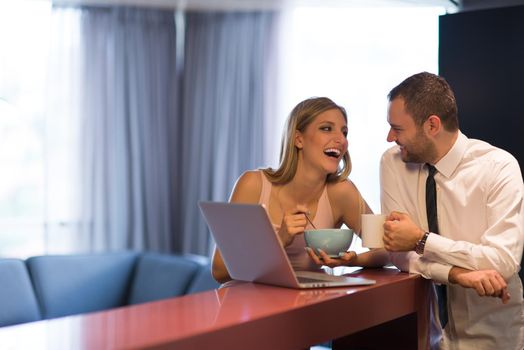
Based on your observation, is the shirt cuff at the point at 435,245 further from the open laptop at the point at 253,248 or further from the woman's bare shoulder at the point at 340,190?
the woman's bare shoulder at the point at 340,190

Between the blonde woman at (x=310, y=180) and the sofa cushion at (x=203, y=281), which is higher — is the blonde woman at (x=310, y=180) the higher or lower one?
the higher one

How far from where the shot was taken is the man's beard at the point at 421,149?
224cm

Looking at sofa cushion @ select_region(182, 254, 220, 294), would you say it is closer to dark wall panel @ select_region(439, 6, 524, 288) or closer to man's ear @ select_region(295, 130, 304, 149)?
dark wall panel @ select_region(439, 6, 524, 288)

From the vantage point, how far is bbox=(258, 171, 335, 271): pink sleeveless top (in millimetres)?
2496

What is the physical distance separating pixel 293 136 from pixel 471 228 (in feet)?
2.19

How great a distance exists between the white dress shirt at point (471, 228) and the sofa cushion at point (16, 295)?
267cm

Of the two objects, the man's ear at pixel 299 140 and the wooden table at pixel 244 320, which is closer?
the wooden table at pixel 244 320

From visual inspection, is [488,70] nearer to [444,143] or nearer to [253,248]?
[444,143]

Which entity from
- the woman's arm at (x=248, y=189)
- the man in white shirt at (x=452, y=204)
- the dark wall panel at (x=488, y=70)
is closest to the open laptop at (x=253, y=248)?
the man in white shirt at (x=452, y=204)

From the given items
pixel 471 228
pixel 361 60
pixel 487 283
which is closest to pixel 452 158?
pixel 471 228

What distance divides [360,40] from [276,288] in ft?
11.5

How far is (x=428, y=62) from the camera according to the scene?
15.9 ft

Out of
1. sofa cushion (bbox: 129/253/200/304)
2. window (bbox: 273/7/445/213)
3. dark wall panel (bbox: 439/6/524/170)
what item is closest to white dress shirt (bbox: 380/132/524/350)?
dark wall panel (bbox: 439/6/524/170)

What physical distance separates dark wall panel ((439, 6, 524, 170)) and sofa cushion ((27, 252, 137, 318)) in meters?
2.30
